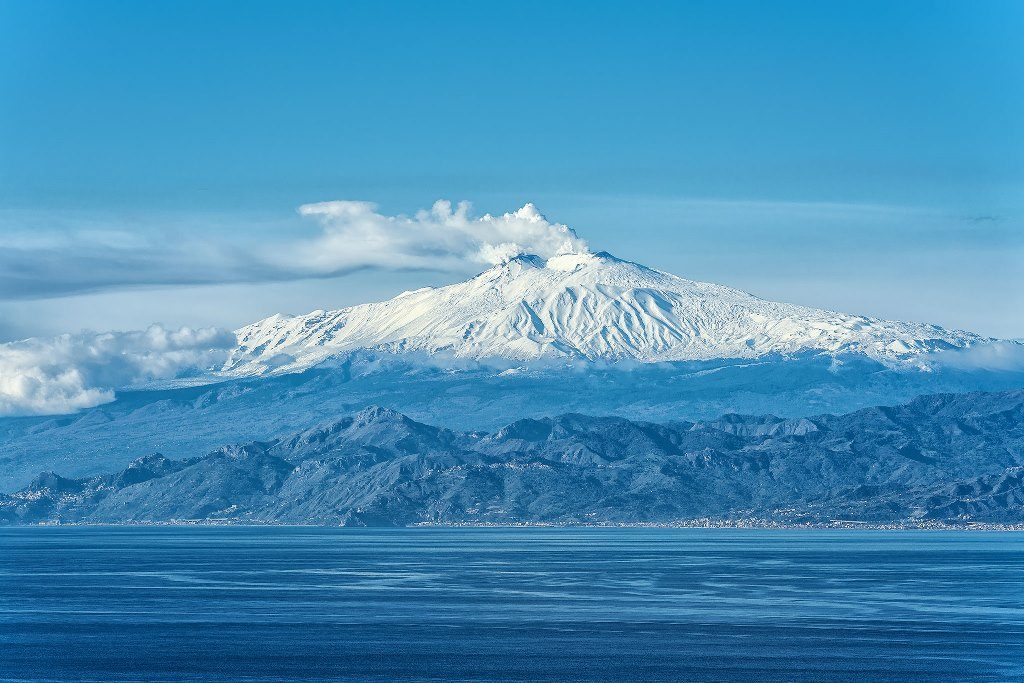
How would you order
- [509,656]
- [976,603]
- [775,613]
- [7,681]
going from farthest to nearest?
[976,603] → [775,613] → [509,656] → [7,681]

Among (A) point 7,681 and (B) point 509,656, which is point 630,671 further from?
(A) point 7,681

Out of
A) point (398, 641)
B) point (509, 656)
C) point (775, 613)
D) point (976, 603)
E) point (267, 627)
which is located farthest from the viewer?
point (976, 603)

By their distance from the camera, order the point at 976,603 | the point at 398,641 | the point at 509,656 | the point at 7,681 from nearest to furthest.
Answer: the point at 7,681 → the point at 509,656 → the point at 398,641 → the point at 976,603

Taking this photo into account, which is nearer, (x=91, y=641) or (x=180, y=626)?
(x=91, y=641)

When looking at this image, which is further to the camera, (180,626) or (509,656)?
(180,626)

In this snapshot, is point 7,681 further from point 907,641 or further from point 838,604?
point 838,604

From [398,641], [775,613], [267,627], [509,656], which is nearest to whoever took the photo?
[509,656]

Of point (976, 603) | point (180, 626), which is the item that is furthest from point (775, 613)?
point (180, 626)

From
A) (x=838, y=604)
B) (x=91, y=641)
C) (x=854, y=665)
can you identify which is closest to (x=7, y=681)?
(x=91, y=641)
